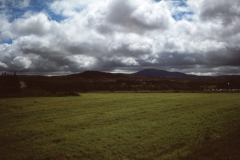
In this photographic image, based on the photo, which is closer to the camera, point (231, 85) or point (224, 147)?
point (224, 147)

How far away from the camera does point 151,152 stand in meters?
12.9

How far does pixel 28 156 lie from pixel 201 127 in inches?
653

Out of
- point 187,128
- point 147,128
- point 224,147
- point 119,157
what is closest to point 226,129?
point 187,128

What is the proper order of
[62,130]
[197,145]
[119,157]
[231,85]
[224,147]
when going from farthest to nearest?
1. [231,85]
2. [62,130]
3. [197,145]
4. [224,147]
5. [119,157]

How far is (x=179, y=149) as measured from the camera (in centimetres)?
1327

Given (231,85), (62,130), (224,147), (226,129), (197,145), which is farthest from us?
(231,85)

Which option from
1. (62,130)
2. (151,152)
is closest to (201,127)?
(151,152)

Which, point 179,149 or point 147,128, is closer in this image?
point 179,149

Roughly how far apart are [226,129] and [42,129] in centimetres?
1911

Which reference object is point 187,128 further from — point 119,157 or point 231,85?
point 231,85

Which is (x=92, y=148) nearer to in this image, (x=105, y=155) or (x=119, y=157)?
(x=105, y=155)

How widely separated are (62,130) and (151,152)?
10643mm

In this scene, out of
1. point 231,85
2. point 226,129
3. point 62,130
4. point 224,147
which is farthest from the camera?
point 231,85

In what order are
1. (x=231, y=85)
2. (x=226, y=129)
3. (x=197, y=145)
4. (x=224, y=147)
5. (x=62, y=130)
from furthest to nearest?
Result: (x=231, y=85), (x=62, y=130), (x=226, y=129), (x=197, y=145), (x=224, y=147)
